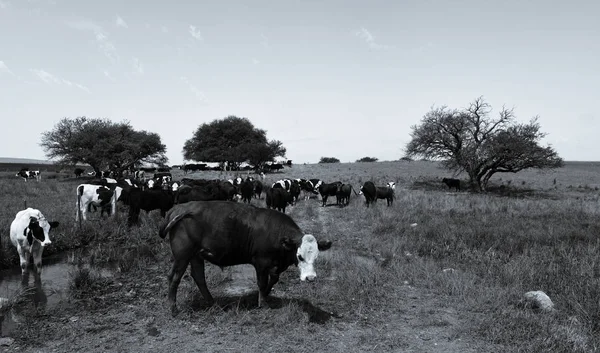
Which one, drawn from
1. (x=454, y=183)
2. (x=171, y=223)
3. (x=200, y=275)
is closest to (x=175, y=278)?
(x=200, y=275)

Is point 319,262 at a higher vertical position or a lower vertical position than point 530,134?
lower

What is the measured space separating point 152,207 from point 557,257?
13530mm

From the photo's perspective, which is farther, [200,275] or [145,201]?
[145,201]

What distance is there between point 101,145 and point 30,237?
37.5 meters

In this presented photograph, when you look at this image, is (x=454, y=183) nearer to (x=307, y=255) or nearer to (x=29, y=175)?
(x=307, y=255)

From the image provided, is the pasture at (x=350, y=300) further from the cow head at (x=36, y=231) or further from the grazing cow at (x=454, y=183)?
the grazing cow at (x=454, y=183)

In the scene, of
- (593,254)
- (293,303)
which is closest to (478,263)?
(593,254)

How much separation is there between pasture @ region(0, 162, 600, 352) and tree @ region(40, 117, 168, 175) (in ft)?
105

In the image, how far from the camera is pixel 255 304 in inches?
266

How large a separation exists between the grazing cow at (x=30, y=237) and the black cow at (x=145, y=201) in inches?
186

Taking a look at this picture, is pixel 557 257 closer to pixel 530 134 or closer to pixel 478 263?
pixel 478 263

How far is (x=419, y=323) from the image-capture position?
236 inches

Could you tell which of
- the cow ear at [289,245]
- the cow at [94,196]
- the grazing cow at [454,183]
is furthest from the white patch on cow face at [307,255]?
the grazing cow at [454,183]

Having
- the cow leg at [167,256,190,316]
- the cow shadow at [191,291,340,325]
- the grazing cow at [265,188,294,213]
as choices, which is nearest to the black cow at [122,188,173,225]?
the grazing cow at [265,188,294,213]
